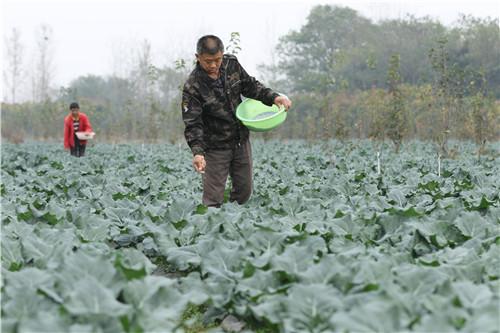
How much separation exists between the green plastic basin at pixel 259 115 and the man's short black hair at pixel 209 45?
0.68 metres

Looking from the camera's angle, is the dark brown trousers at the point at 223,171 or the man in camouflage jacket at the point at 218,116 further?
the dark brown trousers at the point at 223,171

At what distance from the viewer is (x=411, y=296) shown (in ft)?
9.82

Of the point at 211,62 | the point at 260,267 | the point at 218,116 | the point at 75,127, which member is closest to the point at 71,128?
the point at 75,127

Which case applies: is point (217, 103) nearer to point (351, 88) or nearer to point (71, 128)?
point (71, 128)

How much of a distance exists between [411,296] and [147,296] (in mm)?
1248

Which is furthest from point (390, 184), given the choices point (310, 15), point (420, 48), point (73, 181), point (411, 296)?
point (310, 15)

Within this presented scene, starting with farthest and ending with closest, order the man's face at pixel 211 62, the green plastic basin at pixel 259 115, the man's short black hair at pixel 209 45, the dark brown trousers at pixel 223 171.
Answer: the dark brown trousers at pixel 223 171 < the green plastic basin at pixel 259 115 < the man's face at pixel 211 62 < the man's short black hair at pixel 209 45

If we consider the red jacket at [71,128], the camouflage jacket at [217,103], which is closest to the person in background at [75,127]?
the red jacket at [71,128]

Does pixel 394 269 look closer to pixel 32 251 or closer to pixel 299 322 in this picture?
pixel 299 322

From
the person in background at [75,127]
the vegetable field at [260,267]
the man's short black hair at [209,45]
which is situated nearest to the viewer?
the vegetable field at [260,267]

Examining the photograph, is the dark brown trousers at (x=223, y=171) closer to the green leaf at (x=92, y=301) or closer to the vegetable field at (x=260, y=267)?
Result: the vegetable field at (x=260, y=267)

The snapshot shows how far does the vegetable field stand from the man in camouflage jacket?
0.41 meters

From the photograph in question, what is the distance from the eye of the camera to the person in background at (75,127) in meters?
14.1

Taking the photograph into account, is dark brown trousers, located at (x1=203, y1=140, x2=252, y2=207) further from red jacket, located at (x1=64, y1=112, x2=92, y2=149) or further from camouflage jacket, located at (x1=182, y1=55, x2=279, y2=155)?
red jacket, located at (x1=64, y1=112, x2=92, y2=149)
